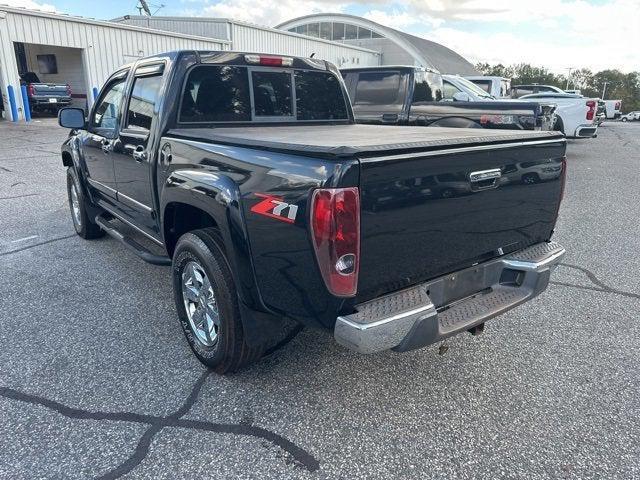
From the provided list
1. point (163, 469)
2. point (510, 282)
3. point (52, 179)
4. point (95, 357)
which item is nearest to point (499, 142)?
point (510, 282)

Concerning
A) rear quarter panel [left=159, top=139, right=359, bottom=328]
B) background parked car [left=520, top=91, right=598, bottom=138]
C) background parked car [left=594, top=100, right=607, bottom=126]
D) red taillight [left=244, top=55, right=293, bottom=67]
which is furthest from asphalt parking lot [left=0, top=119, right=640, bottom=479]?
background parked car [left=594, top=100, right=607, bottom=126]

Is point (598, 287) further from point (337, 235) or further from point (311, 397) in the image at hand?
point (337, 235)

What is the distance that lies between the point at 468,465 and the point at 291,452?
33.6 inches

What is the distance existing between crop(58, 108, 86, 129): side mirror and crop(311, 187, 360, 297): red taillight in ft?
12.1

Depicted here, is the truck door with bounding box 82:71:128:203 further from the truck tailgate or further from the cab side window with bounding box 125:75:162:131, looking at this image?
the truck tailgate

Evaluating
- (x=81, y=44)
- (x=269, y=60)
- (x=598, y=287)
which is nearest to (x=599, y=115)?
(x=598, y=287)

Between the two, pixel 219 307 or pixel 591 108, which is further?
pixel 591 108

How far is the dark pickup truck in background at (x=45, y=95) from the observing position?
2108 centimetres

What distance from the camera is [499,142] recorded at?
2.69 metres

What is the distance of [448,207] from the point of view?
2.44 meters

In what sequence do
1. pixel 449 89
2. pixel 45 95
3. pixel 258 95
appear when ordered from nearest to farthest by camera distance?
pixel 258 95 → pixel 449 89 → pixel 45 95

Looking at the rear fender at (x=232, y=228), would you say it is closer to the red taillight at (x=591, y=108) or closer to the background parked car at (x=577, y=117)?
the background parked car at (x=577, y=117)

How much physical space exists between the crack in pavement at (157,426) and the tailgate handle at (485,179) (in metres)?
1.62

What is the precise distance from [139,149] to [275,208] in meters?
1.84
